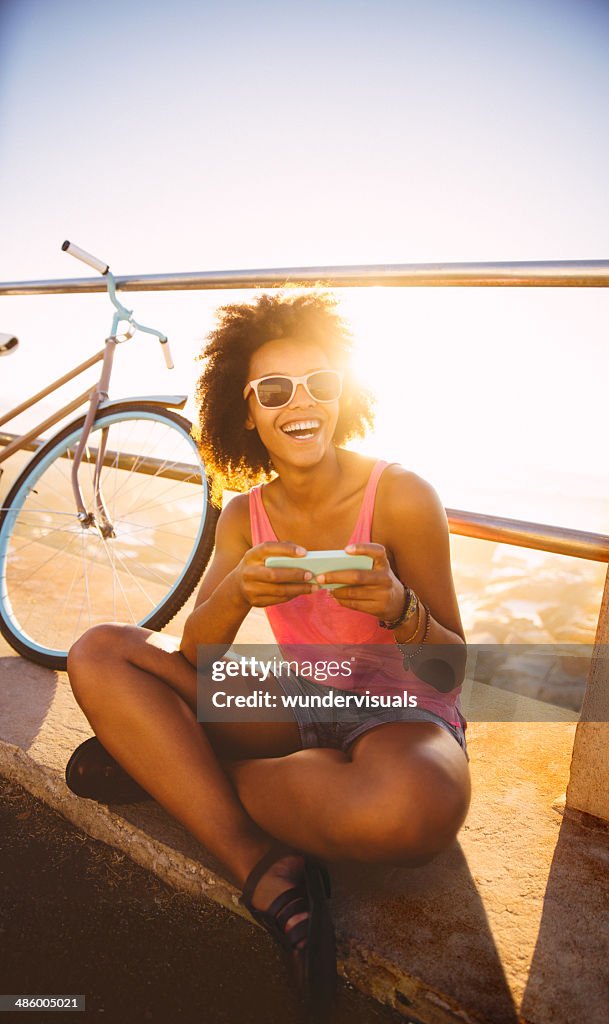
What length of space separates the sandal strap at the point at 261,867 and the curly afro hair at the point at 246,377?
1.00 metres

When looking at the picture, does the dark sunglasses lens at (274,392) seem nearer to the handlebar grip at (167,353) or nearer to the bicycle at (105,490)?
the bicycle at (105,490)

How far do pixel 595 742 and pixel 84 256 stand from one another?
7.14ft

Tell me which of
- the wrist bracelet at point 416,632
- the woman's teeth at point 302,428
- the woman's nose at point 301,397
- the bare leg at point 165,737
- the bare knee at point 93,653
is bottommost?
the bare leg at point 165,737

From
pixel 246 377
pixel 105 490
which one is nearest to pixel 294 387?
pixel 246 377

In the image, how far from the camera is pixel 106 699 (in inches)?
54.7

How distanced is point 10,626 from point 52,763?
32.4 inches

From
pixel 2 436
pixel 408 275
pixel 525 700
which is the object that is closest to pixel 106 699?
pixel 408 275

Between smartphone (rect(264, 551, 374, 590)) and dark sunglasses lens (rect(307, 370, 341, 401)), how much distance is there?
1.65 ft

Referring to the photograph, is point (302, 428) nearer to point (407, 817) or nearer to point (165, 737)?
point (165, 737)

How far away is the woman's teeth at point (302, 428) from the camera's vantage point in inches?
60.2

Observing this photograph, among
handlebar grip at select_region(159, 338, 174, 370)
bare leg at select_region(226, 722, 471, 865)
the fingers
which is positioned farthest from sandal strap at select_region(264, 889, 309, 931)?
handlebar grip at select_region(159, 338, 174, 370)

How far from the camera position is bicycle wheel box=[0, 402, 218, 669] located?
211cm

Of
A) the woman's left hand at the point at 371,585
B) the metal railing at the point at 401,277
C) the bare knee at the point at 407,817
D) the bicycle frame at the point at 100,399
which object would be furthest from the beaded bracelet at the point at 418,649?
the bicycle frame at the point at 100,399

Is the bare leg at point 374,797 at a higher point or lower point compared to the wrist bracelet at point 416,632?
lower
